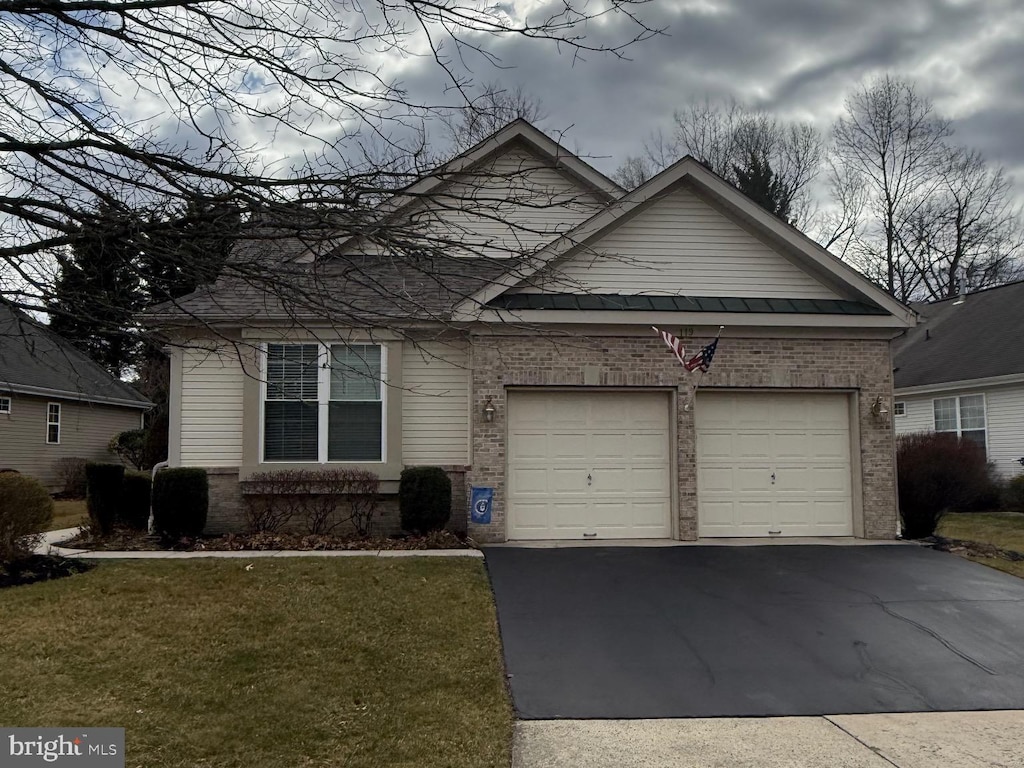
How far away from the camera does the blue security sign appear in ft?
35.3

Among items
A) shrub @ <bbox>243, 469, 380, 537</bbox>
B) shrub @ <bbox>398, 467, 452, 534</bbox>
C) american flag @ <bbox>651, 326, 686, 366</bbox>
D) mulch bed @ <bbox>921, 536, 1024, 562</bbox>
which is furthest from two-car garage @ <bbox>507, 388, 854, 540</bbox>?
shrub @ <bbox>243, 469, 380, 537</bbox>

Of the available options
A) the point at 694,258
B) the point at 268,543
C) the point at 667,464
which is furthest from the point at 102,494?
the point at 694,258

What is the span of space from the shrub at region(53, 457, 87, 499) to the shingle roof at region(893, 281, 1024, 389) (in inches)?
989

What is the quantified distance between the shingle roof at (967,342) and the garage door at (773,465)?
1110 centimetres

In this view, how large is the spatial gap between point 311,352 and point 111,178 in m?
6.94

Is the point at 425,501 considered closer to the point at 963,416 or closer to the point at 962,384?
the point at 962,384

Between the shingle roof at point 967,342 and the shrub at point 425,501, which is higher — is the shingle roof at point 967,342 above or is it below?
above

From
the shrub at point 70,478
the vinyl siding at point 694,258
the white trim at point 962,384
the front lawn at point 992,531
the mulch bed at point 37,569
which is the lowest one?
the front lawn at point 992,531

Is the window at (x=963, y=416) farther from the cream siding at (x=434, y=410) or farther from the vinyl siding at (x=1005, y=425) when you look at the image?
the cream siding at (x=434, y=410)

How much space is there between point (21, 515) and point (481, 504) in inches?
226

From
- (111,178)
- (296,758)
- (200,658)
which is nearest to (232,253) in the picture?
(111,178)
